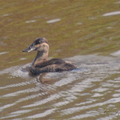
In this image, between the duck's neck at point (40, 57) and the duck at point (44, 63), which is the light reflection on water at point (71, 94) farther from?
the duck's neck at point (40, 57)

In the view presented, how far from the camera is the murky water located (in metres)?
6.29

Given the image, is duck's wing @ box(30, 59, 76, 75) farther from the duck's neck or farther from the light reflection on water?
the duck's neck

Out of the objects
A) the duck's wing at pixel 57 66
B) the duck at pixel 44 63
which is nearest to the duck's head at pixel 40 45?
the duck at pixel 44 63

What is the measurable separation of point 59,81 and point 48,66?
3.05 feet

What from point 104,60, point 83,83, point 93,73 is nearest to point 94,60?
point 104,60

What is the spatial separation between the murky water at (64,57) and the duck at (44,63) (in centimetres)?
17

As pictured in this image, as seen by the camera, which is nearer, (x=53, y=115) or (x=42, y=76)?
(x=53, y=115)

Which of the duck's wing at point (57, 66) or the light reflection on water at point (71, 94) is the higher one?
the duck's wing at point (57, 66)

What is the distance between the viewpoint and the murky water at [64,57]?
629 centimetres

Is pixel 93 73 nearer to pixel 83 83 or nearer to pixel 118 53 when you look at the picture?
pixel 83 83

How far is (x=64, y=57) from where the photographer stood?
9.61 m

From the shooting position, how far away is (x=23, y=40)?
37.2 feet

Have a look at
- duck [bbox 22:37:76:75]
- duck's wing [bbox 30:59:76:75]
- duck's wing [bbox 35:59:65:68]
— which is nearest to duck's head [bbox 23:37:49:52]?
duck [bbox 22:37:76:75]

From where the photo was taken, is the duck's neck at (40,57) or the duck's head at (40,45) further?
the duck's head at (40,45)
